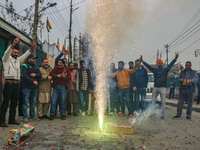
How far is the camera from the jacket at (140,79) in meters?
8.55

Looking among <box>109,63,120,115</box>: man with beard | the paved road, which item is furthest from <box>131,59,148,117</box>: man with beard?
the paved road

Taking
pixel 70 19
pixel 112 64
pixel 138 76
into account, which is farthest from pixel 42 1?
pixel 70 19

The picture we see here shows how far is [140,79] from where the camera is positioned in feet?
28.0

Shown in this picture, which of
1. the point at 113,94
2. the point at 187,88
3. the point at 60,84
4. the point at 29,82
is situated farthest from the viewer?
the point at 113,94

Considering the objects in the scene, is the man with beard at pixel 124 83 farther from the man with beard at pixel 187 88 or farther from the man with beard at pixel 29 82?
the man with beard at pixel 29 82

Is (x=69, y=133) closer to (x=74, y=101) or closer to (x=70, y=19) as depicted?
(x=74, y=101)

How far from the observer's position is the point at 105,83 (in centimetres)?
885

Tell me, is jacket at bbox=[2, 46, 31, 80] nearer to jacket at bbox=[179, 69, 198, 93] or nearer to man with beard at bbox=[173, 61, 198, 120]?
man with beard at bbox=[173, 61, 198, 120]

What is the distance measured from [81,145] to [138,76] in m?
5.25

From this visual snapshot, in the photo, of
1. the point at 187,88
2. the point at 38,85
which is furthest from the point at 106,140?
the point at 187,88

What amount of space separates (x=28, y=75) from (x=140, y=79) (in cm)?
464

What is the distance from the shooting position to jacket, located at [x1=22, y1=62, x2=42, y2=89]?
256 inches

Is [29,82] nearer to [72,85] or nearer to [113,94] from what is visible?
[72,85]

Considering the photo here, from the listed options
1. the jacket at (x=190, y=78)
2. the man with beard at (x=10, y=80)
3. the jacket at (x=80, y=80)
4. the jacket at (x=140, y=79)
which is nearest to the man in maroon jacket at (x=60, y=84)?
the jacket at (x=80, y=80)
